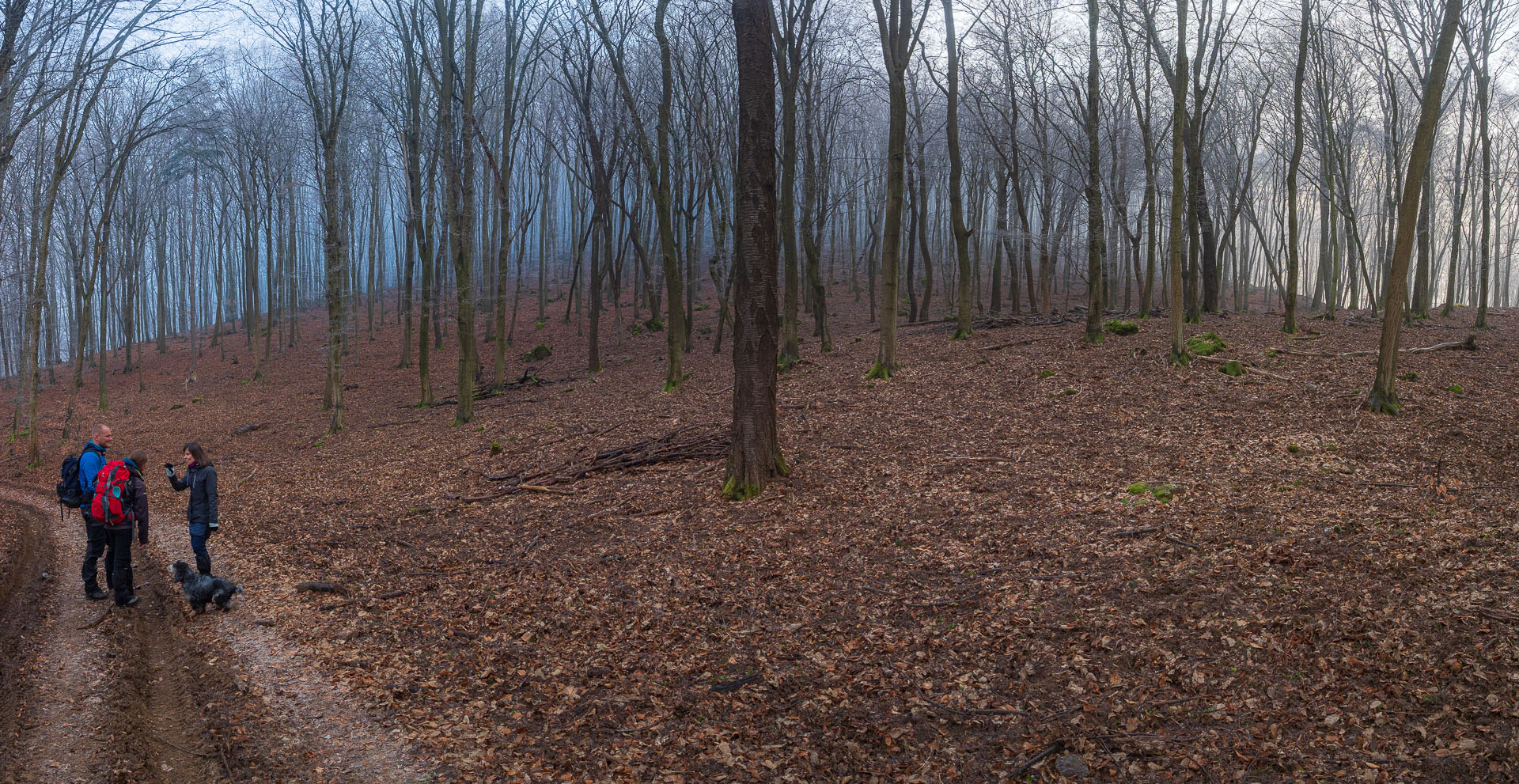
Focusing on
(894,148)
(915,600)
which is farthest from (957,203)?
(915,600)

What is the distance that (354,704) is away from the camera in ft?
16.5

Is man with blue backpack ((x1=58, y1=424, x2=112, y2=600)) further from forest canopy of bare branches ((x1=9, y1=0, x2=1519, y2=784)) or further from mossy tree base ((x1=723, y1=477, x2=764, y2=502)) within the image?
mossy tree base ((x1=723, y1=477, x2=764, y2=502))

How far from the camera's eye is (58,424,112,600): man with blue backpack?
7301 mm

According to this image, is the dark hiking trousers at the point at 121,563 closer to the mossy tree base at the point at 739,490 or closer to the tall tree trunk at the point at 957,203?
the mossy tree base at the point at 739,490

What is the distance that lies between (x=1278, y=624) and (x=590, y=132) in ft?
59.4

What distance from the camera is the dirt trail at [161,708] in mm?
4297

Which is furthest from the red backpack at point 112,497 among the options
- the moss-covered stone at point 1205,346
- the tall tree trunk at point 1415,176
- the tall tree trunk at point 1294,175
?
the tall tree trunk at point 1294,175

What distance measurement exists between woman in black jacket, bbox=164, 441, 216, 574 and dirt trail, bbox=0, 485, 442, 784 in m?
0.57

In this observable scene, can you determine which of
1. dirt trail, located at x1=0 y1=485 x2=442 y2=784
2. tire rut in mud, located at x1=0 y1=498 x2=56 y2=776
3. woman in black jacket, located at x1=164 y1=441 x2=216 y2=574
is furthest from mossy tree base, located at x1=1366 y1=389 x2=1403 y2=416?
woman in black jacket, located at x1=164 y1=441 x2=216 y2=574

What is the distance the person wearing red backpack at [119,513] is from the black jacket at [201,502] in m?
0.34

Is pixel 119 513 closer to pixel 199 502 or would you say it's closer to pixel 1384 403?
pixel 199 502

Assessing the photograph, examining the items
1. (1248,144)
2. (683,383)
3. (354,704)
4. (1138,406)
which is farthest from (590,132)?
(1248,144)

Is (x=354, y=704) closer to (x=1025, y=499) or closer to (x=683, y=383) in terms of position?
(x=1025, y=499)

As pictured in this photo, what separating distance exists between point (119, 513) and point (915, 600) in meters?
7.44
